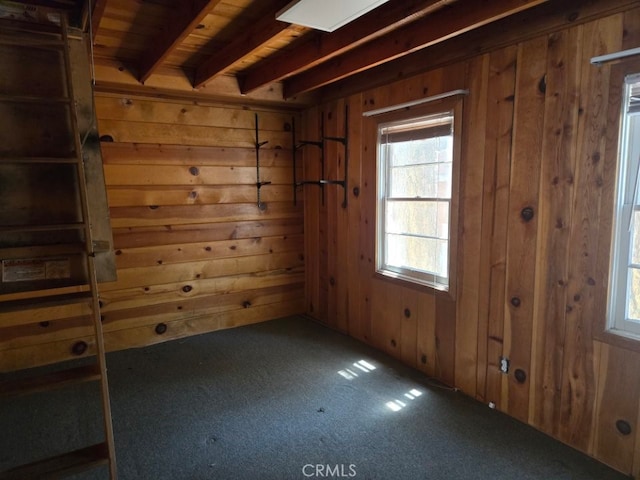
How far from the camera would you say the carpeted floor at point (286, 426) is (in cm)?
204

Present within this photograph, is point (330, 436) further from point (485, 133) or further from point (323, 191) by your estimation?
point (323, 191)

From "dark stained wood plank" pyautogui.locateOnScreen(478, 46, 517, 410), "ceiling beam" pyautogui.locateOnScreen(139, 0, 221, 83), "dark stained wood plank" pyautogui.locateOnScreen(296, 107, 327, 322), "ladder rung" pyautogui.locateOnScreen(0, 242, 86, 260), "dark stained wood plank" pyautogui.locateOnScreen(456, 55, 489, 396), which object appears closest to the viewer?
"ladder rung" pyautogui.locateOnScreen(0, 242, 86, 260)

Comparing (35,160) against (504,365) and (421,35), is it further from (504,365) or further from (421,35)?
(504,365)

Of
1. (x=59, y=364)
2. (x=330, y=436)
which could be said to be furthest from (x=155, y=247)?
(x=330, y=436)

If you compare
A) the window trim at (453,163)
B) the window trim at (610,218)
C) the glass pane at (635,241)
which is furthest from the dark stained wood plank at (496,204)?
the glass pane at (635,241)

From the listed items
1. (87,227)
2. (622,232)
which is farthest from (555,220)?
(87,227)

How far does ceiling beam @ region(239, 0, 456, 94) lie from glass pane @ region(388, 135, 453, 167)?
0.79 m

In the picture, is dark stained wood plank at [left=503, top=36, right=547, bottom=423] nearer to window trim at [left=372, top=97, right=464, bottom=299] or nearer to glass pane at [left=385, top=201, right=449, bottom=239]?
window trim at [left=372, top=97, right=464, bottom=299]

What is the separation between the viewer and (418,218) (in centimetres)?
307

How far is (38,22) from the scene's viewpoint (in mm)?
1715

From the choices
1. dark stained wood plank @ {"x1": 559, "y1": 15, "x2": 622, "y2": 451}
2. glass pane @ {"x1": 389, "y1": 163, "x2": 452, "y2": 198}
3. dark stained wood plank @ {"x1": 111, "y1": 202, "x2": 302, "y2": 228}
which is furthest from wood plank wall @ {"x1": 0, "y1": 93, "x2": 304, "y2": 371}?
dark stained wood plank @ {"x1": 559, "y1": 15, "x2": 622, "y2": 451}

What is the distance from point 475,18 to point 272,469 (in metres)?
2.52

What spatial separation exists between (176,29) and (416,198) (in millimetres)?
1915

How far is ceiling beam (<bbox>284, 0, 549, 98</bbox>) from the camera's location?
203cm
